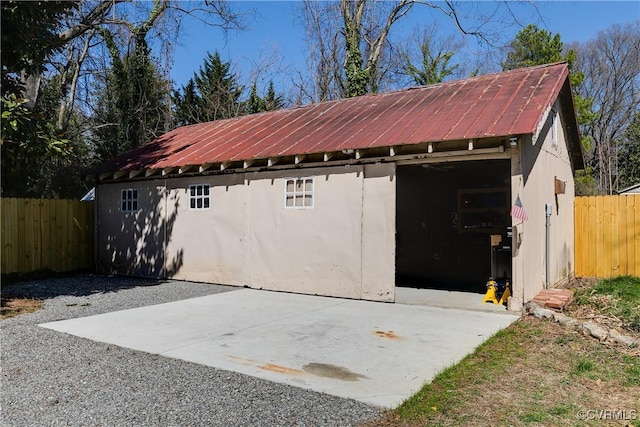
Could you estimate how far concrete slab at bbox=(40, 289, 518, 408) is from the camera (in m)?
4.52

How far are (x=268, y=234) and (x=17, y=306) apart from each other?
4791mm

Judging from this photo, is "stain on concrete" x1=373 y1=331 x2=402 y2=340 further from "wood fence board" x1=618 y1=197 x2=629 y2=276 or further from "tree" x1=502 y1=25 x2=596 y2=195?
"tree" x1=502 y1=25 x2=596 y2=195

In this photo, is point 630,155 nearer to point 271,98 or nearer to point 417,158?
point 271,98

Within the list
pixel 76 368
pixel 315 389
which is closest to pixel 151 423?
pixel 315 389

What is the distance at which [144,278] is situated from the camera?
40.8ft

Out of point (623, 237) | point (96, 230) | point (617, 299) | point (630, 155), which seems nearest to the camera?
point (617, 299)

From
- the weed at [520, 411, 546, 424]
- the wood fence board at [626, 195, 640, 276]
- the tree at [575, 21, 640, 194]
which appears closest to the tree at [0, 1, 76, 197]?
the weed at [520, 411, 546, 424]

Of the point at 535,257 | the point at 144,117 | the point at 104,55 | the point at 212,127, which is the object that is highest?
the point at 104,55

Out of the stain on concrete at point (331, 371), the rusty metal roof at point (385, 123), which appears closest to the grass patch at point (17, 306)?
the rusty metal roof at point (385, 123)

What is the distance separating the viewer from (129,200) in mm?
13039

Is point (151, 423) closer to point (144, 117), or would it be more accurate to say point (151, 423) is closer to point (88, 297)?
point (88, 297)

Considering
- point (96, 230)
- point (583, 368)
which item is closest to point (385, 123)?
point (583, 368)

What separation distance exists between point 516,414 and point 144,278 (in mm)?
10781

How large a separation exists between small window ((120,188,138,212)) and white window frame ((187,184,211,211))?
84.1 inches
